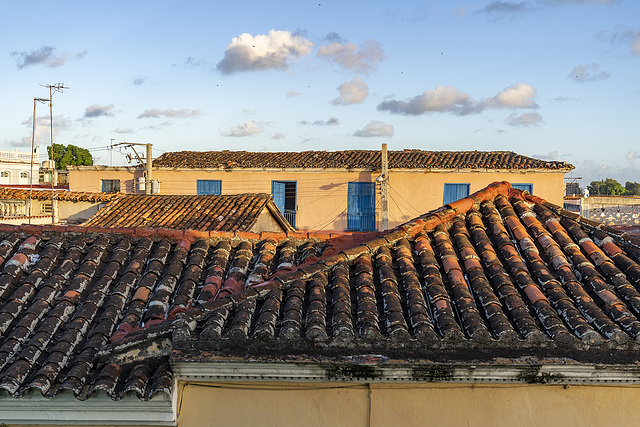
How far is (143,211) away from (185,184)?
8093mm

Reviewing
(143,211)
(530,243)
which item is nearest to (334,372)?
(530,243)

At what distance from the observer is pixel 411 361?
4180mm

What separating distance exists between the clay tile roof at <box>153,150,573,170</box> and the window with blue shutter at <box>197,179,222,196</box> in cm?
64

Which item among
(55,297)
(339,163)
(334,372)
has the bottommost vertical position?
(334,372)

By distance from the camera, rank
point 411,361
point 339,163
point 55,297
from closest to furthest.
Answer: point 411,361, point 55,297, point 339,163

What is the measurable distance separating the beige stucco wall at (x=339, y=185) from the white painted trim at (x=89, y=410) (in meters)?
20.3

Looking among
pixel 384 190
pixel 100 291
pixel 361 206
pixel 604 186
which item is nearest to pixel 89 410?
pixel 100 291

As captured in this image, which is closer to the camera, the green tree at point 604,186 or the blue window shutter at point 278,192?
the blue window shutter at point 278,192

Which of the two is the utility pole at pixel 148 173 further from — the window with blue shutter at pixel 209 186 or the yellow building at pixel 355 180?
the window with blue shutter at pixel 209 186

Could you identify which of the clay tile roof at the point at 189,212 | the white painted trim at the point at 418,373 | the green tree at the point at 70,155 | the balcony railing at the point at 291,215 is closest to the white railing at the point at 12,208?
the clay tile roof at the point at 189,212

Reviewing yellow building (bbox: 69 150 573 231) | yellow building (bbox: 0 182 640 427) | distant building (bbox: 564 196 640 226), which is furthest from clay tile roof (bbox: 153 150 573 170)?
yellow building (bbox: 0 182 640 427)

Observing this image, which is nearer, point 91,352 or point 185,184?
point 91,352

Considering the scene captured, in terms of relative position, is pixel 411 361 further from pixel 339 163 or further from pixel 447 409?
pixel 339 163

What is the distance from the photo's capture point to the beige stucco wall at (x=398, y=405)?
4.50 meters
